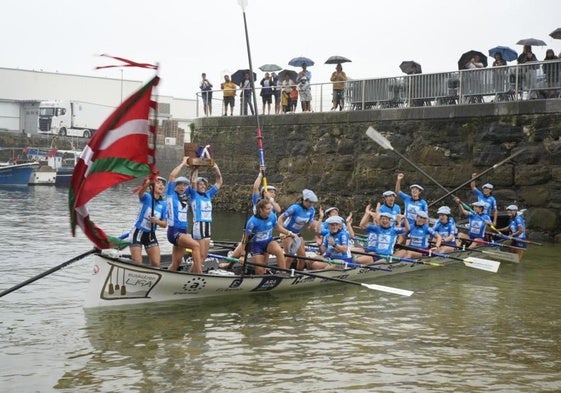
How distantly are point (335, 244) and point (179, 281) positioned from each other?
4.02 m

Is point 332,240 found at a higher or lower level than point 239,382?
higher

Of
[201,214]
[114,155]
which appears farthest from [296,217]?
[114,155]

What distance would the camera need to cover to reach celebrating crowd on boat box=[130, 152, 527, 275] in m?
14.5

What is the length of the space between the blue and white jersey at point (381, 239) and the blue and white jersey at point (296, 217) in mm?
1835

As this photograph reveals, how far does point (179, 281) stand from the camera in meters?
14.1

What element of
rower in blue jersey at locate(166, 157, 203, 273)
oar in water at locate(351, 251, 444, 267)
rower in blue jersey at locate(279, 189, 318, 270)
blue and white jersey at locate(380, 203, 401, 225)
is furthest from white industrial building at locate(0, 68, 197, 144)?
rower in blue jersey at locate(166, 157, 203, 273)

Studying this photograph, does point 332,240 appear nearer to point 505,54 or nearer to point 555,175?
point 555,175

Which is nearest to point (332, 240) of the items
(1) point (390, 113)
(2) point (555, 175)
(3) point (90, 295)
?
(3) point (90, 295)

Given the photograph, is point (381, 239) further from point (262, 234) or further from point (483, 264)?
point (262, 234)

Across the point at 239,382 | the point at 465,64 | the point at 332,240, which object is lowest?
the point at 239,382

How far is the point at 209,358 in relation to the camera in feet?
37.3

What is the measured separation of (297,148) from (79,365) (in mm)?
19811

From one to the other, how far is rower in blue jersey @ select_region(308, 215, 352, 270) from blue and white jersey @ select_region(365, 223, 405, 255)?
3.87 ft

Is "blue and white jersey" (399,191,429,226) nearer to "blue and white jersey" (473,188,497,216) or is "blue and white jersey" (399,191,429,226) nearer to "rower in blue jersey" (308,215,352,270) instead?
"blue and white jersey" (473,188,497,216)
